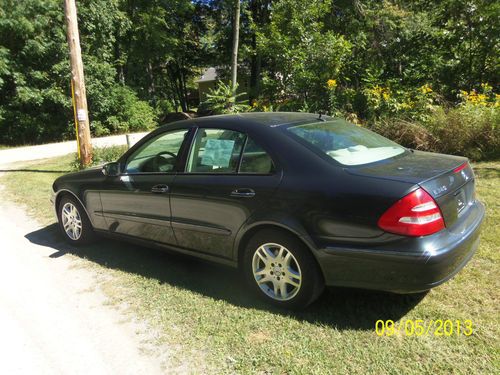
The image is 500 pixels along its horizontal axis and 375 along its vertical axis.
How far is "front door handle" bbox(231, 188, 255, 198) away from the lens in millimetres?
3400

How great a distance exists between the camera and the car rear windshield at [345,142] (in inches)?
132

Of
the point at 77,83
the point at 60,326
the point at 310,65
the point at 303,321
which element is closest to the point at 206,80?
the point at 310,65

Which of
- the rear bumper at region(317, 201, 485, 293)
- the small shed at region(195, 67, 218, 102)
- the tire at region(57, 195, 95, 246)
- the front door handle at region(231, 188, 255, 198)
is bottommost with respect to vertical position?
the tire at region(57, 195, 95, 246)

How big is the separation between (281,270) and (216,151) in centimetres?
126

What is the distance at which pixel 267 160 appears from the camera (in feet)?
11.2

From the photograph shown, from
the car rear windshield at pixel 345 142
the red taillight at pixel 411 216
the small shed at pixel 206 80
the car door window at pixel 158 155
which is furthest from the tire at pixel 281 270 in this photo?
the small shed at pixel 206 80

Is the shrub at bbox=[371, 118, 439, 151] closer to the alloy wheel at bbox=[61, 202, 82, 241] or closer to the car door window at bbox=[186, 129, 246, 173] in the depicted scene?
the car door window at bbox=[186, 129, 246, 173]

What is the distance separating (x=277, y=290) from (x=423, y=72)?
1158 cm

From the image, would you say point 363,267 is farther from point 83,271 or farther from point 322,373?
point 83,271

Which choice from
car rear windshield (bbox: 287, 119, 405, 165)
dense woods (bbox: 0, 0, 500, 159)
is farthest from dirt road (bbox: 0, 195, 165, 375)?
dense woods (bbox: 0, 0, 500, 159)

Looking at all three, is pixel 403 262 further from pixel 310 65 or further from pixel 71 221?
pixel 310 65

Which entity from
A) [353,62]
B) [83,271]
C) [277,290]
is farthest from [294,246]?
[353,62]

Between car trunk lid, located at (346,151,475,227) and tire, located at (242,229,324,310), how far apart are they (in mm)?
747

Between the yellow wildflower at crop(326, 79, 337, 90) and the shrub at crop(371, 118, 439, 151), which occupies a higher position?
the yellow wildflower at crop(326, 79, 337, 90)
